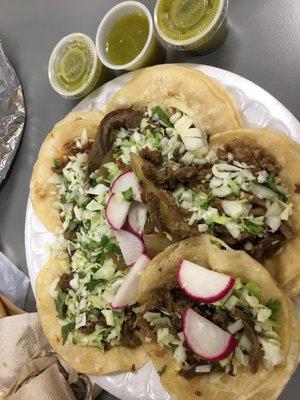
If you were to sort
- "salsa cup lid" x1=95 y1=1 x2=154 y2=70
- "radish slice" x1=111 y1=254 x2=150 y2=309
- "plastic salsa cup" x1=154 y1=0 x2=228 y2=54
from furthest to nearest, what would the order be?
"salsa cup lid" x1=95 y1=1 x2=154 y2=70 → "plastic salsa cup" x1=154 y1=0 x2=228 y2=54 → "radish slice" x1=111 y1=254 x2=150 y2=309

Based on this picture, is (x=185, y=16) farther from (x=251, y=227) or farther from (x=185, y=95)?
(x=251, y=227)

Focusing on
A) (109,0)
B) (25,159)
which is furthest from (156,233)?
(109,0)

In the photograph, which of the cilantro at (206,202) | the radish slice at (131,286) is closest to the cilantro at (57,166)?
the radish slice at (131,286)

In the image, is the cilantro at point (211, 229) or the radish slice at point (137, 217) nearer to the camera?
the cilantro at point (211, 229)

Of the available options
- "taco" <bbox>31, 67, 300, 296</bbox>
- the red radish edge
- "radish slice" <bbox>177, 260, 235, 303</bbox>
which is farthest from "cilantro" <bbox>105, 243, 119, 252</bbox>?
"radish slice" <bbox>177, 260, 235, 303</bbox>

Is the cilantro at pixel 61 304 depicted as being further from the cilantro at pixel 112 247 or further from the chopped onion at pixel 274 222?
the chopped onion at pixel 274 222

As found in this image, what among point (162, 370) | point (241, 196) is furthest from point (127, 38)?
point (162, 370)

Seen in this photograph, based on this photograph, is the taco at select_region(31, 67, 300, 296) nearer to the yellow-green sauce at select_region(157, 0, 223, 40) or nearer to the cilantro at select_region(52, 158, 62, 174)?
the cilantro at select_region(52, 158, 62, 174)
